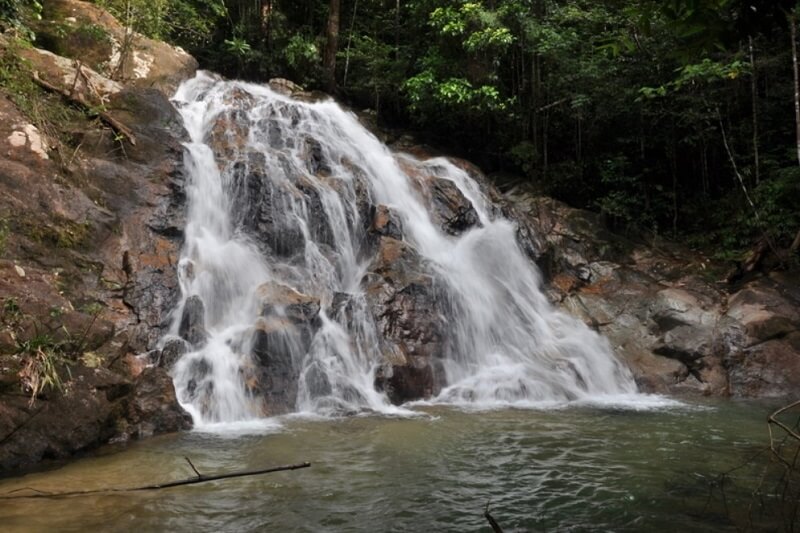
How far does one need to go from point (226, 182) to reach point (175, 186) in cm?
102

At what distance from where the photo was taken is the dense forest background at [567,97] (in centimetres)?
1376

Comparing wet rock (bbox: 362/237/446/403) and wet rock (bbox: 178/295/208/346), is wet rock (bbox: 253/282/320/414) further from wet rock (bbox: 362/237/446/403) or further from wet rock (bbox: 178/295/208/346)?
wet rock (bbox: 362/237/446/403)

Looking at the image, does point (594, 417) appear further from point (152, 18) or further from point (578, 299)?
point (152, 18)

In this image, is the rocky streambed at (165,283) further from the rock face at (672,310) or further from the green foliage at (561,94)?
the green foliage at (561,94)

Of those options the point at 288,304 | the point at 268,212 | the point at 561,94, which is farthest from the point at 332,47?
the point at 288,304

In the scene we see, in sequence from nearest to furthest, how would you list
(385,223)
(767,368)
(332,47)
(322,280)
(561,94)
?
(322,280)
(767,368)
(385,223)
(561,94)
(332,47)

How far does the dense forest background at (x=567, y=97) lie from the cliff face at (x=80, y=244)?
A: 11.1 feet

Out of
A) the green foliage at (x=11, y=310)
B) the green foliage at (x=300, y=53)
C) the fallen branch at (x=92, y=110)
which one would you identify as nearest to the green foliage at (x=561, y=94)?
the green foliage at (x=300, y=53)

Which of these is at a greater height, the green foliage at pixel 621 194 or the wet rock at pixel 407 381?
the green foliage at pixel 621 194

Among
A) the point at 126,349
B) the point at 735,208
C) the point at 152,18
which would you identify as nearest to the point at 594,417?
the point at 126,349

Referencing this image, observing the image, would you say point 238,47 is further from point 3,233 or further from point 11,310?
point 11,310

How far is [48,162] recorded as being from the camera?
8.00 m

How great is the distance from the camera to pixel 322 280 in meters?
9.73

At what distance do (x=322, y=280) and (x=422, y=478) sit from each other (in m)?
5.04
